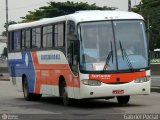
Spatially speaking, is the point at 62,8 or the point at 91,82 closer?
the point at 91,82

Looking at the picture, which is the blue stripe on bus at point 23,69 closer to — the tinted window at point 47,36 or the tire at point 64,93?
the tinted window at point 47,36

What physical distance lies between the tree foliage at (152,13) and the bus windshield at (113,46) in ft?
236

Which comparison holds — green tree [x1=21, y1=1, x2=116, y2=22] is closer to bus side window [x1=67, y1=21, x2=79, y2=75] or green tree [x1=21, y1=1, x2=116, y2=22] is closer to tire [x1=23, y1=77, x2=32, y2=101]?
tire [x1=23, y1=77, x2=32, y2=101]

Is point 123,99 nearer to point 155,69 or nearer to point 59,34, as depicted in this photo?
point 59,34

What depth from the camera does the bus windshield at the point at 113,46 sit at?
1783cm

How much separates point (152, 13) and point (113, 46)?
76.9m

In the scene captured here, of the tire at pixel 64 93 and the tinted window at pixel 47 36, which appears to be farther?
the tinted window at pixel 47 36

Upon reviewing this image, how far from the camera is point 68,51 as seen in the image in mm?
18828

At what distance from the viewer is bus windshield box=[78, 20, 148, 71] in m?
17.8

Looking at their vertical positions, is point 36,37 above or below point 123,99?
above

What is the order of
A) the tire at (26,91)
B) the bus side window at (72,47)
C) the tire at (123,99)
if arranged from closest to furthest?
the bus side window at (72,47), the tire at (123,99), the tire at (26,91)

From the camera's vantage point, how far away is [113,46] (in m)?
18.1

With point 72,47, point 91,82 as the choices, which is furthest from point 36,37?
point 91,82

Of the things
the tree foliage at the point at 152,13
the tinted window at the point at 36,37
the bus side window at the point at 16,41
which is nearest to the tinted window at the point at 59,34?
the tinted window at the point at 36,37
